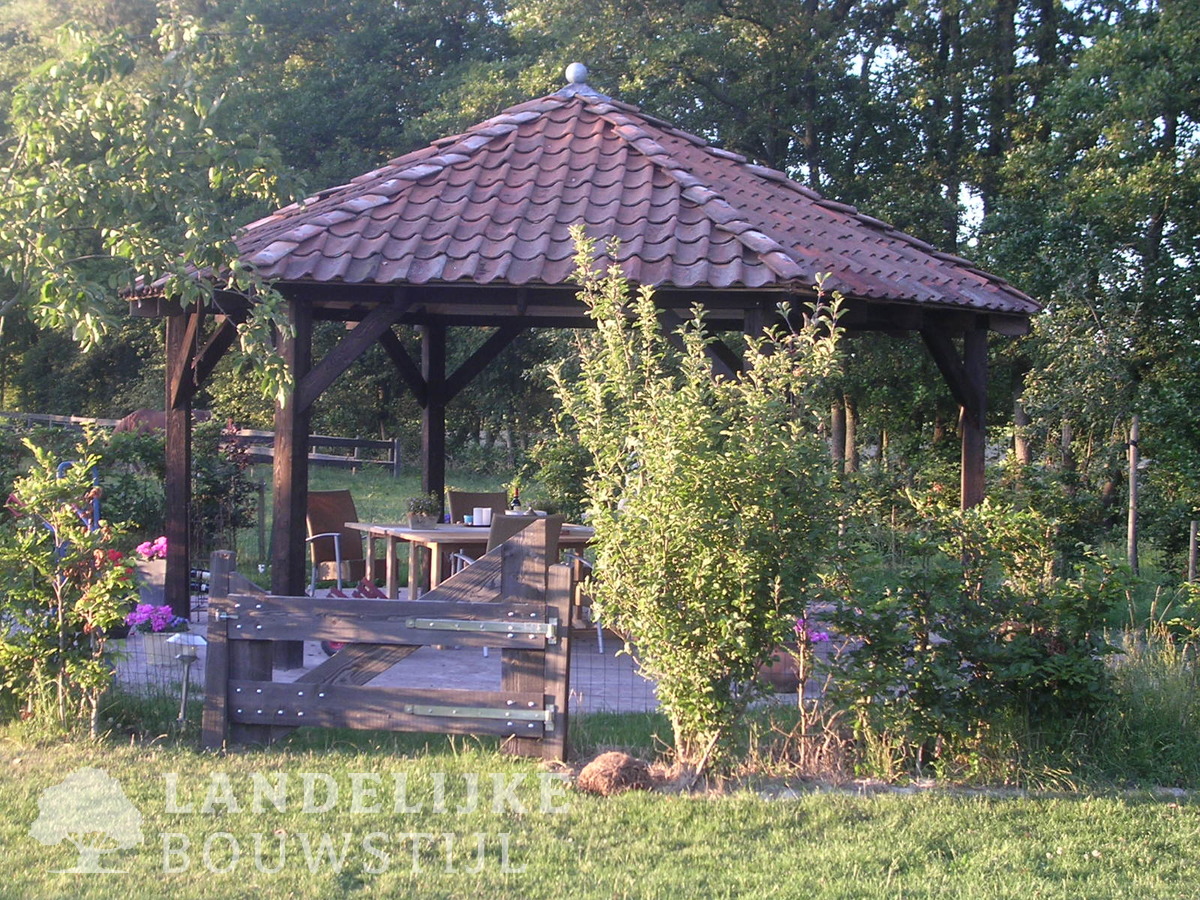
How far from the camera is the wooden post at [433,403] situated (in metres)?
11.3

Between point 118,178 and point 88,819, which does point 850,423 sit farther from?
point 88,819

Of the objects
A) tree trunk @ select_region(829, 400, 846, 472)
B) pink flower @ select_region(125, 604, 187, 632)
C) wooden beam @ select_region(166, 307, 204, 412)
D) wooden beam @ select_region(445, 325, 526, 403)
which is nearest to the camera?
pink flower @ select_region(125, 604, 187, 632)

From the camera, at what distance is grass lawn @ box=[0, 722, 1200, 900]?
3973mm

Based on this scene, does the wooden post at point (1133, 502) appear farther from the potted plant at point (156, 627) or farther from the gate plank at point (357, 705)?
the potted plant at point (156, 627)

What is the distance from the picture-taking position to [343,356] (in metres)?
7.38

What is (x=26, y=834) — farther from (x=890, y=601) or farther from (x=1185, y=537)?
(x=1185, y=537)

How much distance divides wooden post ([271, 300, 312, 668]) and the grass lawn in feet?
6.66

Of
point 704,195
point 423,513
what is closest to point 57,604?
point 423,513

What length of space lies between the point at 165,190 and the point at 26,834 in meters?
2.67

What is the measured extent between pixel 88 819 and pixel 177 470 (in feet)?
13.4

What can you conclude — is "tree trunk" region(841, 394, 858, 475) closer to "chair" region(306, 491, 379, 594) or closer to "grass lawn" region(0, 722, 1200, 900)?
"chair" region(306, 491, 379, 594)

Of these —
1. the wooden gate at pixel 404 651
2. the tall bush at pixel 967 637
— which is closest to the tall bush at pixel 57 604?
the wooden gate at pixel 404 651

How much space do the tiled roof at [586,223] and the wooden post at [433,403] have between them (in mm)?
2223

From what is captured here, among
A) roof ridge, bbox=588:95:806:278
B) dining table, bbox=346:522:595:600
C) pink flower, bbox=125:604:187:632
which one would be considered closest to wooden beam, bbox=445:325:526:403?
dining table, bbox=346:522:595:600
